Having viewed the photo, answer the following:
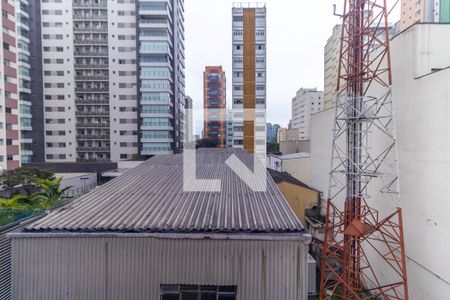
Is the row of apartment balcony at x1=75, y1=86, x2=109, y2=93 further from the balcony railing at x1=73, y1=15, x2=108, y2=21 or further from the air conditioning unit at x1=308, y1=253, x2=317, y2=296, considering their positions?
the air conditioning unit at x1=308, y1=253, x2=317, y2=296

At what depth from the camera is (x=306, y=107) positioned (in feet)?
226

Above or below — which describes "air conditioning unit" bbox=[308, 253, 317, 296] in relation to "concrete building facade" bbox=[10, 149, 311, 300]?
below

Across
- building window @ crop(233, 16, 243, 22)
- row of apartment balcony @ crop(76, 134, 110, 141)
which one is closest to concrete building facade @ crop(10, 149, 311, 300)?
row of apartment balcony @ crop(76, 134, 110, 141)

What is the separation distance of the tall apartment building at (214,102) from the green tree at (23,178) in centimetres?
4346

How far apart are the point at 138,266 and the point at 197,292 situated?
3.94 feet

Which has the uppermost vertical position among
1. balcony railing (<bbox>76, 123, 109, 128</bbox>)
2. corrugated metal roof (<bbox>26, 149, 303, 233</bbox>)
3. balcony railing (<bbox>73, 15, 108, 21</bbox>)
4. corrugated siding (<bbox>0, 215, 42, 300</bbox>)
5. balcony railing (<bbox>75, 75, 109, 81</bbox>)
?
balcony railing (<bbox>73, 15, 108, 21</bbox>)

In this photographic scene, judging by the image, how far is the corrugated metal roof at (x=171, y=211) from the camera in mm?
5266

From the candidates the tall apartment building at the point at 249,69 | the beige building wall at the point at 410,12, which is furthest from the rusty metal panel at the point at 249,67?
the beige building wall at the point at 410,12

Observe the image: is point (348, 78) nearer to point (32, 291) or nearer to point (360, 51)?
point (360, 51)

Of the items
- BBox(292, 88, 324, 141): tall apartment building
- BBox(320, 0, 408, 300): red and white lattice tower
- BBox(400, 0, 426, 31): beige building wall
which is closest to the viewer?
BBox(320, 0, 408, 300): red and white lattice tower

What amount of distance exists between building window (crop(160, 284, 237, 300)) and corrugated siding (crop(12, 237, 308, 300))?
124mm

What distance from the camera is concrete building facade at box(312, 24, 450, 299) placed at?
6887 millimetres

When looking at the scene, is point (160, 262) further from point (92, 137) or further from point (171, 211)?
point (92, 137)

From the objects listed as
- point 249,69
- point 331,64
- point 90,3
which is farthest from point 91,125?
point 331,64
